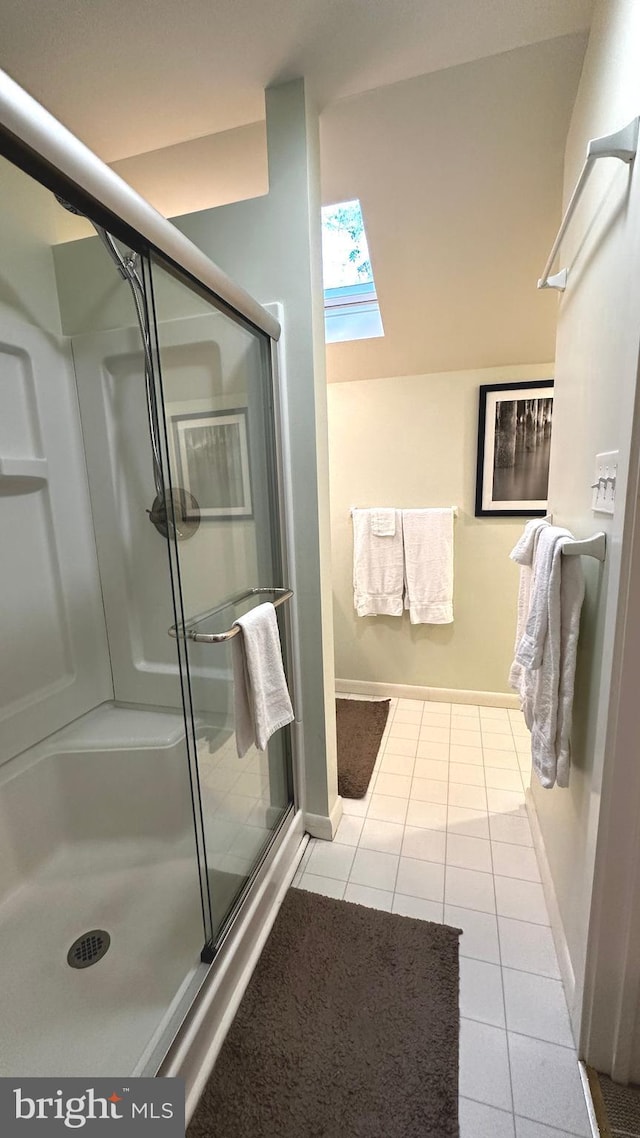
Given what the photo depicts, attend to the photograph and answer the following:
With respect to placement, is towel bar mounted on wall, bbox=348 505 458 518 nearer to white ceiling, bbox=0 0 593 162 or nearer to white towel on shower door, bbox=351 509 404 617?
white towel on shower door, bbox=351 509 404 617

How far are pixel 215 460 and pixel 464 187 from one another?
141 cm

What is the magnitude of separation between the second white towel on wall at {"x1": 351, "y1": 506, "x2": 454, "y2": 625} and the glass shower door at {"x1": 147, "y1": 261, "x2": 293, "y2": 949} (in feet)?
4.24

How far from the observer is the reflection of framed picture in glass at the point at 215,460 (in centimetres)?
129

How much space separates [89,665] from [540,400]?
2.55 meters

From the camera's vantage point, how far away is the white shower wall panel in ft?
4.88

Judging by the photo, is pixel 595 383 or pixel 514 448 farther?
pixel 514 448

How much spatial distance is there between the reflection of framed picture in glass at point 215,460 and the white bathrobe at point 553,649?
911mm

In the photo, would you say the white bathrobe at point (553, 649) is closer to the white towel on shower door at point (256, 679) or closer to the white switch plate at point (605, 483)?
the white switch plate at point (605, 483)

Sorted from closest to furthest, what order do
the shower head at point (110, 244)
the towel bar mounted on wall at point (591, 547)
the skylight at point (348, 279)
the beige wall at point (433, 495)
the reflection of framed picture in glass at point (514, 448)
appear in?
the shower head at point (110, 244), the towel bar mounted on wall at point (591, 547), the skylight at point (348, 279), the reflection of framed picture in glass at point (514, 448), the beige wall at point (433, 495)

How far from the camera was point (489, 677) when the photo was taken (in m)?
2.78

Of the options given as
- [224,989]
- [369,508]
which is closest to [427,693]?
A: [369,508]

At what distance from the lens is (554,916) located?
1.37m

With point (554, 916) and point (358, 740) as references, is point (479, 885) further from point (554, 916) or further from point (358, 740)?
point (358, 740)

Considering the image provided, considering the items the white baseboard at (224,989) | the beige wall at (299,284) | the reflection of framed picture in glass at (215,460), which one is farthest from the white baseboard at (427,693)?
the reflection of framed picture in glass at (215,460)
